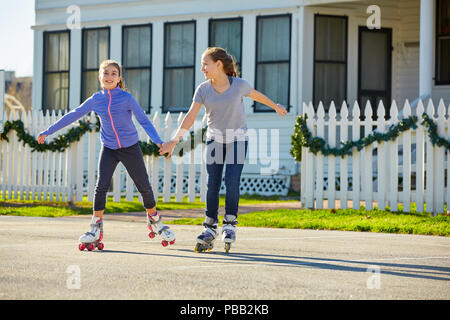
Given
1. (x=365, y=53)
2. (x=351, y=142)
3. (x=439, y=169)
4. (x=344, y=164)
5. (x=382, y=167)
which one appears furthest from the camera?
(x=365, y=53)

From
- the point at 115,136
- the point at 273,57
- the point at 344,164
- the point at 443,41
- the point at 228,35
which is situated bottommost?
the point at 344,164

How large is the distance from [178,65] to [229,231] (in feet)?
39.1

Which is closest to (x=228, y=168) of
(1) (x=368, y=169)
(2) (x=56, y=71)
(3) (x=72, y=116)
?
(3) (x=72, y=116)

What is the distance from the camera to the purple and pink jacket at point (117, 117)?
7566 millimetres

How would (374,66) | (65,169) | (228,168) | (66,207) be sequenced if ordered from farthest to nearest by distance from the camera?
(374,66) < (65,169) < (66,207) < (228,168)

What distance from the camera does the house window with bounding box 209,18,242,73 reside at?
18.1 metres

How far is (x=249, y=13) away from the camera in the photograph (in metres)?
17.9

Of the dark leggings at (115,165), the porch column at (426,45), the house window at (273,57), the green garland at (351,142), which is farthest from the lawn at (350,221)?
the house window at (273,57)

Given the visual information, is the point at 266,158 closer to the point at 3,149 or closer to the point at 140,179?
the point at 3,149

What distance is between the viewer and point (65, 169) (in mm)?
14266

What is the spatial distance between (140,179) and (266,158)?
10276 mm

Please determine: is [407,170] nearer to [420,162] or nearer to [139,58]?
[420,162]

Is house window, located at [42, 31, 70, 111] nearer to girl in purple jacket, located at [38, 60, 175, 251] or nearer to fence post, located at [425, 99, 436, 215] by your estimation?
fence post, located at [425, 99, 436, 215]
